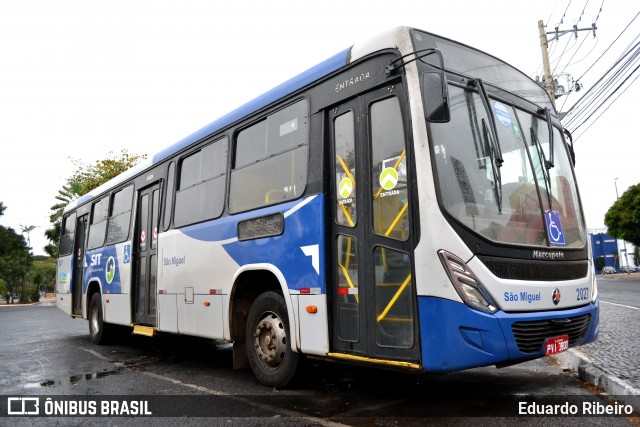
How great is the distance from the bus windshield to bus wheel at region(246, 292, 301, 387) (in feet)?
7.76

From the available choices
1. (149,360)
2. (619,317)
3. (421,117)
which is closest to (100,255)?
(149,360)

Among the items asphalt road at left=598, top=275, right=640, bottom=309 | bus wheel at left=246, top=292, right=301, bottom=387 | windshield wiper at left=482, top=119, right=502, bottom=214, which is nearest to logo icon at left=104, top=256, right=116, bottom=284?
bus wheel at left=246, top=292, right=301, bottom=387

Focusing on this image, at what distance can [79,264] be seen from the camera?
12312 millimetres

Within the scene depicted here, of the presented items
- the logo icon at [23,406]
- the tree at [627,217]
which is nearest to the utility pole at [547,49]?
the logo icon at [23,406]

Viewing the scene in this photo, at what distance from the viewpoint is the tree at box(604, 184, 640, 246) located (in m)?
40.9

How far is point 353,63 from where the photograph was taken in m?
5.23

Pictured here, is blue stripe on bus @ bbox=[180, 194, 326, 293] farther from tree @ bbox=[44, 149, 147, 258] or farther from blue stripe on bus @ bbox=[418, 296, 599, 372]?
tree @ bbox=[44, 149, 147, 258]

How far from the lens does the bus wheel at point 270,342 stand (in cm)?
567

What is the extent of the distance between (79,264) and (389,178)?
9.94m

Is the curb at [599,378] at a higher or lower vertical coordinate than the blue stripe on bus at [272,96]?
lower

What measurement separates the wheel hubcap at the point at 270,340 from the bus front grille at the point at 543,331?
8.17 ft

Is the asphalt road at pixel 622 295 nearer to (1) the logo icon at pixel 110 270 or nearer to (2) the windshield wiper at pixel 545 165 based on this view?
Result: (2) the windshield wiper at pixel 545 165

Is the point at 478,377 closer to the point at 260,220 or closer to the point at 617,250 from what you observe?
the point at 260,220

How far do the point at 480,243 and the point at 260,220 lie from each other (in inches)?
107
